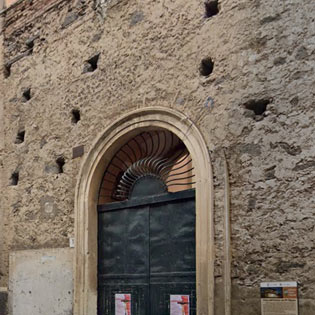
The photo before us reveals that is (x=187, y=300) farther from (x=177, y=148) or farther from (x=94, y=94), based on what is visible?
(x=94, y=94)

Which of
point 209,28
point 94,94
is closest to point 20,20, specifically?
point 94,94

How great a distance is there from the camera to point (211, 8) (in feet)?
19.2

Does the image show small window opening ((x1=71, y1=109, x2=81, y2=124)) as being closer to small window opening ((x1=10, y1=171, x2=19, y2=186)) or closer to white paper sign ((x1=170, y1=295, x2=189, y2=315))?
small window opening ((x1=10, y1=171, x2=19, y2=186))

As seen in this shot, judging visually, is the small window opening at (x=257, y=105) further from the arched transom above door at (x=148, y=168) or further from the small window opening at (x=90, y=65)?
the small window opening at (x=90, y=65)

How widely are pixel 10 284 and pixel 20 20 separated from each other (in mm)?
3682

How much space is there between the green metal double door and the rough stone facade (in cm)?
54

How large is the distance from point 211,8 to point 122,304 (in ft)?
10.7

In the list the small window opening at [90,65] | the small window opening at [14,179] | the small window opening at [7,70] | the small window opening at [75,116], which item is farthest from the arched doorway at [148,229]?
the small window opening at [7,70]

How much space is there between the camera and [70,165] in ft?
22.9

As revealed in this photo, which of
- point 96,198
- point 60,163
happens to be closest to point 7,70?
point 60,163

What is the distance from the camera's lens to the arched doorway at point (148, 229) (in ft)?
19.0

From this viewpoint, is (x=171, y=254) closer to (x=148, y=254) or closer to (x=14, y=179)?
(x=148, y=254)

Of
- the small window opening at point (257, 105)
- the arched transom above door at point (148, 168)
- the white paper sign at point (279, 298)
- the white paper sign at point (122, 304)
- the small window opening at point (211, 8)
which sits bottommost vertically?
the white paper sign at point (122, 304)

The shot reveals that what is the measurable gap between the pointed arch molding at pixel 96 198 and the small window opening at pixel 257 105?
57cm
